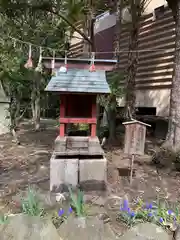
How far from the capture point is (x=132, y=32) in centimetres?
720

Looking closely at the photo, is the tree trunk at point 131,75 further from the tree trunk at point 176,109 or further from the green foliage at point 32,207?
the green foliage at point 32,207

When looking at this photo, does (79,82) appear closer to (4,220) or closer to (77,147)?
(77,147)

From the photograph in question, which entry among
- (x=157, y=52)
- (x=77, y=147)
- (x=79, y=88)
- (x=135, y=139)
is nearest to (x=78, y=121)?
(x=77, y=147)

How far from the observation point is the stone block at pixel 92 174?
439cm

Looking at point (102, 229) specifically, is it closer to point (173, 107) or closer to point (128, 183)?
point (128, 183)

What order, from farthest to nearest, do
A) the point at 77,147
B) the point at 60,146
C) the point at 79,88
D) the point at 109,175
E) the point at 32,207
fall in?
1. the point at 109,175
2. the point at 77,147
3. the point at 60,146
4. the point at 79,88
5. the point at 32,207

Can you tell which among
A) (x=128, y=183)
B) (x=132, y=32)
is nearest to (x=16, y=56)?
(x=132, y=32)

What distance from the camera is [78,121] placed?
14.8 feet

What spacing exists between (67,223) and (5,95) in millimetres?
7573

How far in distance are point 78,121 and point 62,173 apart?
3.02 ft

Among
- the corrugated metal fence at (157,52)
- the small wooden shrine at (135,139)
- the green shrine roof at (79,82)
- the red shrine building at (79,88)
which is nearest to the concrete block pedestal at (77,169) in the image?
the red shrine building at (79,88)

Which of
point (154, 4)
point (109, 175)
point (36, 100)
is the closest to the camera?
point (109, 175)

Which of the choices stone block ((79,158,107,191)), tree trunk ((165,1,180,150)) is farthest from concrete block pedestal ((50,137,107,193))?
tree trunk ((165,1,180,150))

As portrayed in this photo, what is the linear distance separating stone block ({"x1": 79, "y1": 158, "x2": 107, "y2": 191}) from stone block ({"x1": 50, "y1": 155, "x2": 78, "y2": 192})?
120 mm
